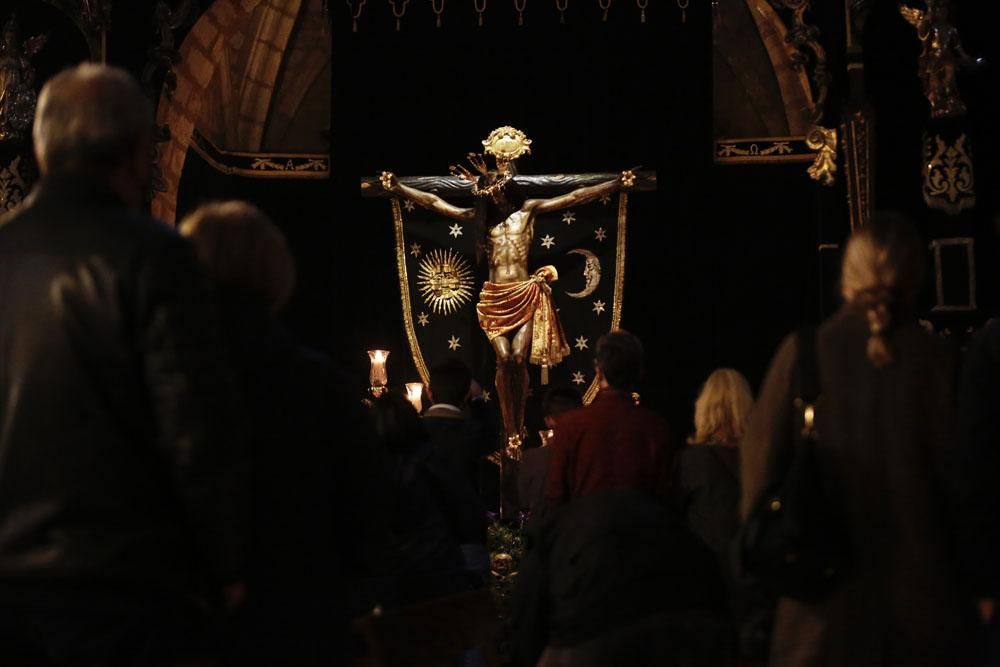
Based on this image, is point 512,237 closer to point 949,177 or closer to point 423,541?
point 949,177

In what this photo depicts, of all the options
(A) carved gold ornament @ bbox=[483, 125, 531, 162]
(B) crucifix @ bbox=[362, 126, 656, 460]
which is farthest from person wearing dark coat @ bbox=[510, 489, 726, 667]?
(A) carved gold ornament @ bbox=[483, 125, 531, 162]

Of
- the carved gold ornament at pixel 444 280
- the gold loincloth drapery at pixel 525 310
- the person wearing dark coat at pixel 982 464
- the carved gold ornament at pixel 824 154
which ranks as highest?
the carved gold ornament at pixel 824 154

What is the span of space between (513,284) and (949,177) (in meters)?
2.92

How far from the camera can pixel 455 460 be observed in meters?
4.38

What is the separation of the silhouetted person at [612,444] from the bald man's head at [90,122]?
1.87m

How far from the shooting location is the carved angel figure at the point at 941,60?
8312 millimetres

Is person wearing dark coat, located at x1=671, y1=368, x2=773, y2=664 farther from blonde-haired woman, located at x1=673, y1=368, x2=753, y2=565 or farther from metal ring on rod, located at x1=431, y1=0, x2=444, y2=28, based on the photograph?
metal ring on rod, located at x1=431, y1=0, x2=444, y2=28

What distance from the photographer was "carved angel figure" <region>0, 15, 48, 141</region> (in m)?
8.63

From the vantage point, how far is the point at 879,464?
258 centimetres

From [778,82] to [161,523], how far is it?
32.9 ft

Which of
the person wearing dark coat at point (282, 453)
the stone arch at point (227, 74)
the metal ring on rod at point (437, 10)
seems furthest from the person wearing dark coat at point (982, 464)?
the metal ring on rod at point (437, 10)

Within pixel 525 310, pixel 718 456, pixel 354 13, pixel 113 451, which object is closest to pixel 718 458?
pixel 718 456

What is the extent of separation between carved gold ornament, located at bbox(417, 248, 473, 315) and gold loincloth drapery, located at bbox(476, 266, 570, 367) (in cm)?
59

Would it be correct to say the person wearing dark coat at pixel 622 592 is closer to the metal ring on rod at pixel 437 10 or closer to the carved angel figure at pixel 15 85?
the carved angel figure at pixel 15 85
